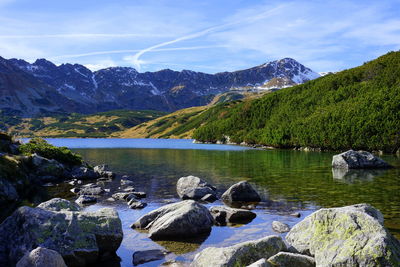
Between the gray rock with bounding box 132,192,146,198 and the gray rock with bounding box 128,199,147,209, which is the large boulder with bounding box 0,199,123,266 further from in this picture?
the gray rock with bounding box 132,192,146,198

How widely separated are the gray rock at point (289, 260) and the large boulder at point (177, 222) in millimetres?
7672

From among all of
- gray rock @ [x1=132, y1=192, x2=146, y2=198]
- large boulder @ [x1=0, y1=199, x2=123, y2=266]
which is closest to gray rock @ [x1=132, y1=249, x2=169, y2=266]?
large boulder @ [x1=0, y1=199, x2=123, y2=266]

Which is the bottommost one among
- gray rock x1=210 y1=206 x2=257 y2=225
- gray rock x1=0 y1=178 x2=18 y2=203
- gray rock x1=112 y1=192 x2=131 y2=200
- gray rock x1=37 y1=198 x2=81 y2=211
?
gray rock x1=112 y1=192 x2=131 y2=200

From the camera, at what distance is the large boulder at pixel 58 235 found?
575 inches

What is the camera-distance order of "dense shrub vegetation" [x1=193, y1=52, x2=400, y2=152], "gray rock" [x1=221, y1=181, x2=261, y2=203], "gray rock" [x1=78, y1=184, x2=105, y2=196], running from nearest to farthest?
1. "gray rock" [x1=221, y1=181, x2=261, y2=203]
2. "gray rock" [x1=78, y1=184, x2=105, y2=196]
3. "dense shrub vegetation" [x1=193, y1=52, x2=400, y2=152]

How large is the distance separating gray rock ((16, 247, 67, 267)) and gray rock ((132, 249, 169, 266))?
172 inches

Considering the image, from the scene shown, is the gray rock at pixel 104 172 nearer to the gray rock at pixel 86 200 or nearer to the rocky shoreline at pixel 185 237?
the gray rock at pixel 86 200

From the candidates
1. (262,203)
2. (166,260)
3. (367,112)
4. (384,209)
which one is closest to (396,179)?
(384,209)

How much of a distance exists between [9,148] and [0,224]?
3145 centimetres

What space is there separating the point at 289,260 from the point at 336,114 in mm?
113706

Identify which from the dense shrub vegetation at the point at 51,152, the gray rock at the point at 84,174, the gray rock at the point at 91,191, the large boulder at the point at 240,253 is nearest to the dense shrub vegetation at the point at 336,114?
the gray rock at the point at 84,174

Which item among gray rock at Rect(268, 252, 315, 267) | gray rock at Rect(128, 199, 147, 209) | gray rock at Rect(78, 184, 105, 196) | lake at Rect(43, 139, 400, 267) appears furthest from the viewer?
gray rock at Rect(78, 184, 105, 196)

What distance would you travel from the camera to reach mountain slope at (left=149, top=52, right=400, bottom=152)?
324 feet

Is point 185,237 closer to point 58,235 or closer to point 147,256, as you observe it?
point 147,256
